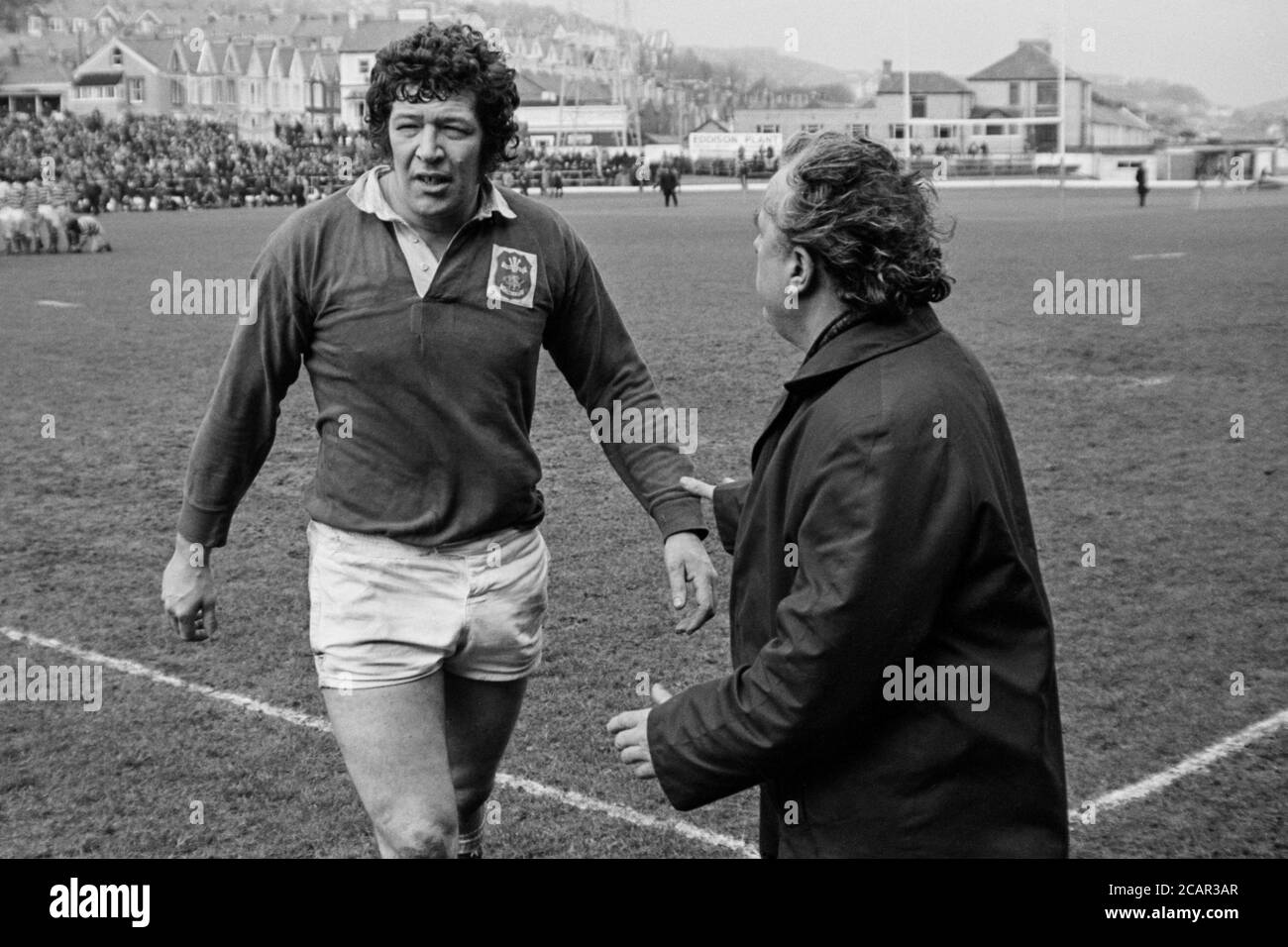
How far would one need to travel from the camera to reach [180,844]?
494cm

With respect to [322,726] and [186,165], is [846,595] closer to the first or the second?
[322,726]

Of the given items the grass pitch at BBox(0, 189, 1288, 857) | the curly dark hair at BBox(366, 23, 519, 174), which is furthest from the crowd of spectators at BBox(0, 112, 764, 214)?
the curly dark hair at BBox(366, 23, 519, 174)

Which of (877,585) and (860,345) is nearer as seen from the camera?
(877,585)

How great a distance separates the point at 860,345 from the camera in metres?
2.77

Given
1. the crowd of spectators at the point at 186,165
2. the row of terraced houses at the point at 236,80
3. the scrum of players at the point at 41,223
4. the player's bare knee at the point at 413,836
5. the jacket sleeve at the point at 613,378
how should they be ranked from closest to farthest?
the player's bare knee at the point at 413,836 → the jacket sleeve at the point at 613,378 → the scrum of players at the point at 41,223 → the crowd of spectators at the point at 186,165 → the row of terraced houses at the point at 236,80

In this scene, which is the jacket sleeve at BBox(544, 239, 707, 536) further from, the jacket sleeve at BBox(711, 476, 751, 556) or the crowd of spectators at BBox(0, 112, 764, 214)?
the crowd of spectators at BBox(0, 112, 764, 214)

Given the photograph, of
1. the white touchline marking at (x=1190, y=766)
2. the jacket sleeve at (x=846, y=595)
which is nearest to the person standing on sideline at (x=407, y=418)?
the jacket sleeve at (x=846, y=595)

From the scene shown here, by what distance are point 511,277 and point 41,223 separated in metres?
30.6

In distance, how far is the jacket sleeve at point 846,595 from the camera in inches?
102

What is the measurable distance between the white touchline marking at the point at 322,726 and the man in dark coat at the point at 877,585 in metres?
2.13

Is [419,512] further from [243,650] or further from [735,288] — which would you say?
[735,288]

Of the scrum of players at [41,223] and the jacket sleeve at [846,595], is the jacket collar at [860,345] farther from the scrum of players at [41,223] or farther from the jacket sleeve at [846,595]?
the scrum of players at [41,223]

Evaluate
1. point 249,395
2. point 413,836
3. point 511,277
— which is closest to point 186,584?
point 249,395
